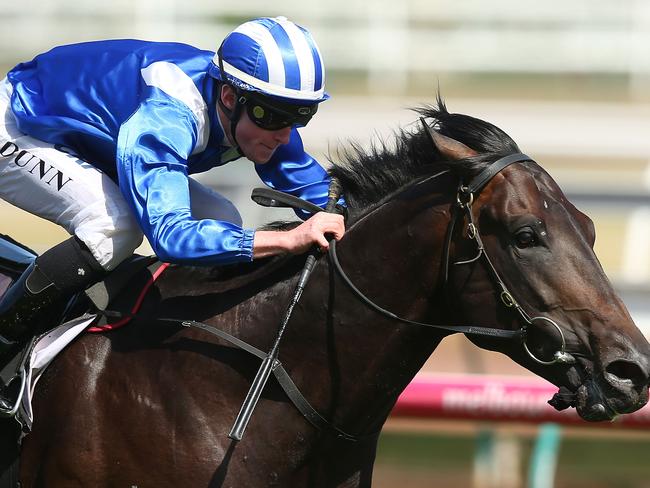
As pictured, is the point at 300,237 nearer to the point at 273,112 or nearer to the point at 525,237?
the point at 273,112

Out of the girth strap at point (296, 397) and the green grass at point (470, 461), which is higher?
the girth strap at point (296, 397)

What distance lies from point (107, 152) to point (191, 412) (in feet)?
2.59

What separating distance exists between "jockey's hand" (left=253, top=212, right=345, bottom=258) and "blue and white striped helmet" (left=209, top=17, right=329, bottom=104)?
12.7 inches

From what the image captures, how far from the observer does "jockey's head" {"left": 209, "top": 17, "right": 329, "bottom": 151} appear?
9.53 feet

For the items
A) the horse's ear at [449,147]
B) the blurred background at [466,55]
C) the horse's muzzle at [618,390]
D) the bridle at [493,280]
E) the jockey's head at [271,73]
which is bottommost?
the blurred background at [466,55]

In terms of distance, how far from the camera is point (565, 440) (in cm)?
593

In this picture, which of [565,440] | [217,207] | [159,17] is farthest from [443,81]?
[217,207]

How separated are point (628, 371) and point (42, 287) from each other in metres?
1.45

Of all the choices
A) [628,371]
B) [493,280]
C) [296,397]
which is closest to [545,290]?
[493,280]

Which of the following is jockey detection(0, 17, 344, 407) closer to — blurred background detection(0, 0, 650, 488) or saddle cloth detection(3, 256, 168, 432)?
saddle cloth detection(3, 256, 168, 432)

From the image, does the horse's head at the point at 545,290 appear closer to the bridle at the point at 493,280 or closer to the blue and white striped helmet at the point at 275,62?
the bridle at the point at 493,280

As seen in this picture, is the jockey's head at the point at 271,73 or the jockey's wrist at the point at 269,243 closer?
the jockey's wrist at the point at 269,243

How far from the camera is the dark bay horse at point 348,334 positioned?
2.63 meters

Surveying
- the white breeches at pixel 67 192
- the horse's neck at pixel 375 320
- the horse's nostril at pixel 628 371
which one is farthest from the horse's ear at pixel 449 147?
the white breeches at pixel 67 192
